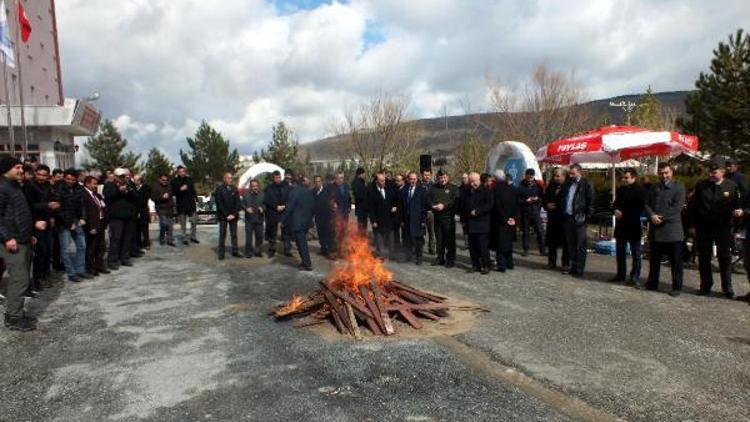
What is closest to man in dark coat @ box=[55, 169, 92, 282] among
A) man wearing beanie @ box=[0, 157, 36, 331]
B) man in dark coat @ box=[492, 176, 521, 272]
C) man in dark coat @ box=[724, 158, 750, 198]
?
man wearing beanie @ box=[0, 157, 36, 331]

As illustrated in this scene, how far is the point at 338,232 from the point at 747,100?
14.7m

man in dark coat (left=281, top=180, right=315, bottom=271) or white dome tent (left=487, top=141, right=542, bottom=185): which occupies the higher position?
white dome tent (left=487, top=141, right=542, bottom=185)

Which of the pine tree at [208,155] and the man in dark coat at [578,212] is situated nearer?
the man in dark coat at [578,212]

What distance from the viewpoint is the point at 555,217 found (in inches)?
415

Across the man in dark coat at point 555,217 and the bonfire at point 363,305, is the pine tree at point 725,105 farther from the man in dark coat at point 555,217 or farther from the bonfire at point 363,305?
the bonfire at point 363,305

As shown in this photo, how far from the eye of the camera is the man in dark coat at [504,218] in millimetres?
9852

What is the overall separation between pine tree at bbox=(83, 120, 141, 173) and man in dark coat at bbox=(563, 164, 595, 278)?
50610 mm

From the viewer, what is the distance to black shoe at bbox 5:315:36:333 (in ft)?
20.7

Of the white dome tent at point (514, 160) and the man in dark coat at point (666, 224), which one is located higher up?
the white dome tent at point (514, 160)

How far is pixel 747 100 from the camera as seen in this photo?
1748 centimetres

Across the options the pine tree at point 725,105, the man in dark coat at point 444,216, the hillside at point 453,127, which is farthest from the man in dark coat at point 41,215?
the hillside at point 453,127

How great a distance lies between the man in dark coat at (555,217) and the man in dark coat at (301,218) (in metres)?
4.71

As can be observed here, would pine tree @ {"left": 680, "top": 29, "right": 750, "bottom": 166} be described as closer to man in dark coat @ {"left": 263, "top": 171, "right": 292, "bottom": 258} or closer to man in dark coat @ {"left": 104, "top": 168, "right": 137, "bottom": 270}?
man in dark coat @ {"left": 263, "top": 171, "right": 292, "bottom": 258}

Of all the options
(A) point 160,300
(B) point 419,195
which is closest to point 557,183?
(B) point 419,195
